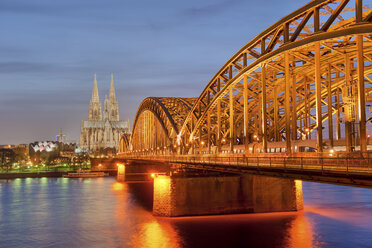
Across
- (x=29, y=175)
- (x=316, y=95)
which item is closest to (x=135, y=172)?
(x=29, y=175)

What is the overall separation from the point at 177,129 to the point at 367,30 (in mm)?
59407

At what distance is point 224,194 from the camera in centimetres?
4916

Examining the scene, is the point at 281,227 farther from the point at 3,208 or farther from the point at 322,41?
the point at 3,208

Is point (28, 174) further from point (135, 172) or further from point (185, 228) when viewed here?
point (185, 228)

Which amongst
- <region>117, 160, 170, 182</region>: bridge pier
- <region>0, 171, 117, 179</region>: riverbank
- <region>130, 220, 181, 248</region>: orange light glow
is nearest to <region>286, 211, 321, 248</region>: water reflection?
<region>130, 220, 181, 248</region>: orange light glow

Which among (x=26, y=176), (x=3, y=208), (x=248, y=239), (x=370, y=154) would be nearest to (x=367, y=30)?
(x=370, y=154)

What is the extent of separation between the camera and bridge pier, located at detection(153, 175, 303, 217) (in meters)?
48.8

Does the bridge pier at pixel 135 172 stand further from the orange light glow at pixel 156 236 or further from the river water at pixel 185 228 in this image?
the orange light glow at pixel 156 236

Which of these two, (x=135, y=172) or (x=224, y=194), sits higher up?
(x=135, y=172)

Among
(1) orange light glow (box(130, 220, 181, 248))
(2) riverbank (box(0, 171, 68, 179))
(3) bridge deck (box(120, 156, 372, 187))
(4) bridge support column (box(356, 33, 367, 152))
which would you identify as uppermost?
(4) bridge support column (box(356, 33, 367, 152))

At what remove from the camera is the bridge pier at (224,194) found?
48.8m

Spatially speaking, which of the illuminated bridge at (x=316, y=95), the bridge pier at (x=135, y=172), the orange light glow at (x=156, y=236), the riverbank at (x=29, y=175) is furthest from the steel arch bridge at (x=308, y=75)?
the riverbank at (x=29, y=175)

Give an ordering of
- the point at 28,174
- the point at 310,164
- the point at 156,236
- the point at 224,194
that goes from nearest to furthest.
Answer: the point at 310,164 → the point at 156,236 → the point at 224,194 → the point at 28,174

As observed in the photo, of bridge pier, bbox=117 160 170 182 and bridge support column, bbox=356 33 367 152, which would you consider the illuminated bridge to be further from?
bridge pier, bbox=117 160 170 182
